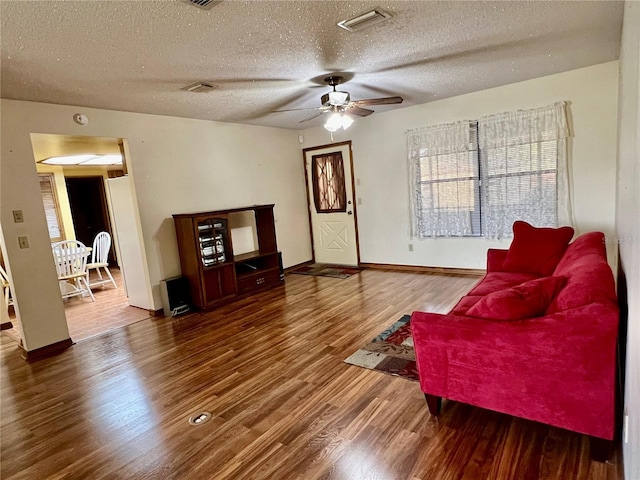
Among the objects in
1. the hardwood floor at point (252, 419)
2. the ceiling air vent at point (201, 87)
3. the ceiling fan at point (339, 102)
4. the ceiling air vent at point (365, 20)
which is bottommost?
the hardwood floor at point (252, 419)

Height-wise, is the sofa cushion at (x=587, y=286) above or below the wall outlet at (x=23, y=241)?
below

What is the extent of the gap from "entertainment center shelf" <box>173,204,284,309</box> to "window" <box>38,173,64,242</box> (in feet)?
13.1

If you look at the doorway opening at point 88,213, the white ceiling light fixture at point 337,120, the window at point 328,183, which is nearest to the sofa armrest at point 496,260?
the white ceiling light fixture at point 337,120

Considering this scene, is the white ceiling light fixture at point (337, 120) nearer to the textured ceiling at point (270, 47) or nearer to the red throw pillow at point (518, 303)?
the textured ceiling at point (270, 47)

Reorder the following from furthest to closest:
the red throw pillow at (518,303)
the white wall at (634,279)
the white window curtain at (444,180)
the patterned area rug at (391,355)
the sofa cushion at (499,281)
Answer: the white window curtain at (444,180) < the sofa cushion at (499,281) < the patterned area rug at (391,355) < the red throw pillow at (518,303) < the white wall at (634,279)

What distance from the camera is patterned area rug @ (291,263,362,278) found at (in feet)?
19.1

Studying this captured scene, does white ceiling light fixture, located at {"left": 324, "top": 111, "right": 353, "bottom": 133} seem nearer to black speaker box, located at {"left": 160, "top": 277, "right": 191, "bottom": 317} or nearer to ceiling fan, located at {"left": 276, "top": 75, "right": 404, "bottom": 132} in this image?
ceiling fan, located at {"left": 276, "top": 75, "right": 404, "bottom": 132}

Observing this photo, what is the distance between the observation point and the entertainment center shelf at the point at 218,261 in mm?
4488

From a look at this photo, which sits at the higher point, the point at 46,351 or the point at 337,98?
the point at 337,98

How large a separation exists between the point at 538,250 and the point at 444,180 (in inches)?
80.4

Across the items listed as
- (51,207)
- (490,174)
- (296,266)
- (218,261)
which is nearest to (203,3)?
(218,261)

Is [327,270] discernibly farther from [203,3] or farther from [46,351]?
[203,3]

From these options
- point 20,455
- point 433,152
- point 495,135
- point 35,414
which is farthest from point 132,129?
point 495,135

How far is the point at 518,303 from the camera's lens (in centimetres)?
176
